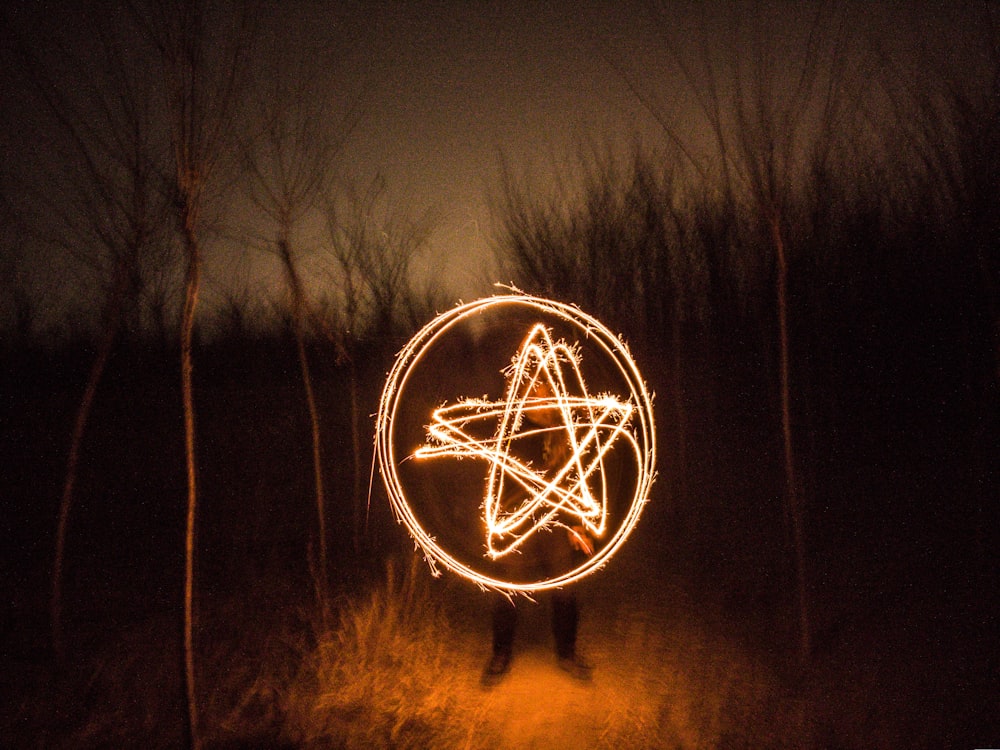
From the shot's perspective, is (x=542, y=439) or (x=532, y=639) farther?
(x=532, y=639)

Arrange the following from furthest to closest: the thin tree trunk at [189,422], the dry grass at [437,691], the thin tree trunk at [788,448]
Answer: the thin tree trunk at [788,448] < the dry grass at [437,691] < the thin tree trunk at [189,422]

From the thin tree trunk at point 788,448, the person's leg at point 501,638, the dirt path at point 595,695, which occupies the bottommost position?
the dirt path at point 595,695

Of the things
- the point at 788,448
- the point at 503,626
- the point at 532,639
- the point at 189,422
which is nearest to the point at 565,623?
the point at 503,626

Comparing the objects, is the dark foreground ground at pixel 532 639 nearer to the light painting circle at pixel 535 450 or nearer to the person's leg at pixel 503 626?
the person's leg at pixel 503 626

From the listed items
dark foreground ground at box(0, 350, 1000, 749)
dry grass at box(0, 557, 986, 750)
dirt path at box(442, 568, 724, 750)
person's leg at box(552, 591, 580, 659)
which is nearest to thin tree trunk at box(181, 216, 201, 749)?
dark foreground ground at box(0, 350, 1000, 749)

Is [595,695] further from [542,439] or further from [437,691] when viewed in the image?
[542,439]

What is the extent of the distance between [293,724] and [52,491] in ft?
26.6

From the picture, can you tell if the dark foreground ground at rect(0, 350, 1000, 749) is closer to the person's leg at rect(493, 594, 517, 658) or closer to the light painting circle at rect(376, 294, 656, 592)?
the person's leg at rect(493, 594, 517, 658)

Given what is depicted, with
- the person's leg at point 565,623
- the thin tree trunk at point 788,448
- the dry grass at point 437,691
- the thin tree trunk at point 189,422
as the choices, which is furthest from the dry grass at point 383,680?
the thin tree trunk at point 788,448

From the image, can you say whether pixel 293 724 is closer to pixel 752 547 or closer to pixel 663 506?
pixel 752 547

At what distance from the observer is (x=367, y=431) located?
15938 millimetres

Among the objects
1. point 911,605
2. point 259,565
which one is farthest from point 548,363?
point 259,565

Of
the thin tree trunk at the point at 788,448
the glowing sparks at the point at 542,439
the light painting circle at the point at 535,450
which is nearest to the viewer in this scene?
the light painting circle at the point at 535,450

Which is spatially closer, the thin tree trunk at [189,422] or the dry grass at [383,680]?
the thin tree trunk at [189,422]
